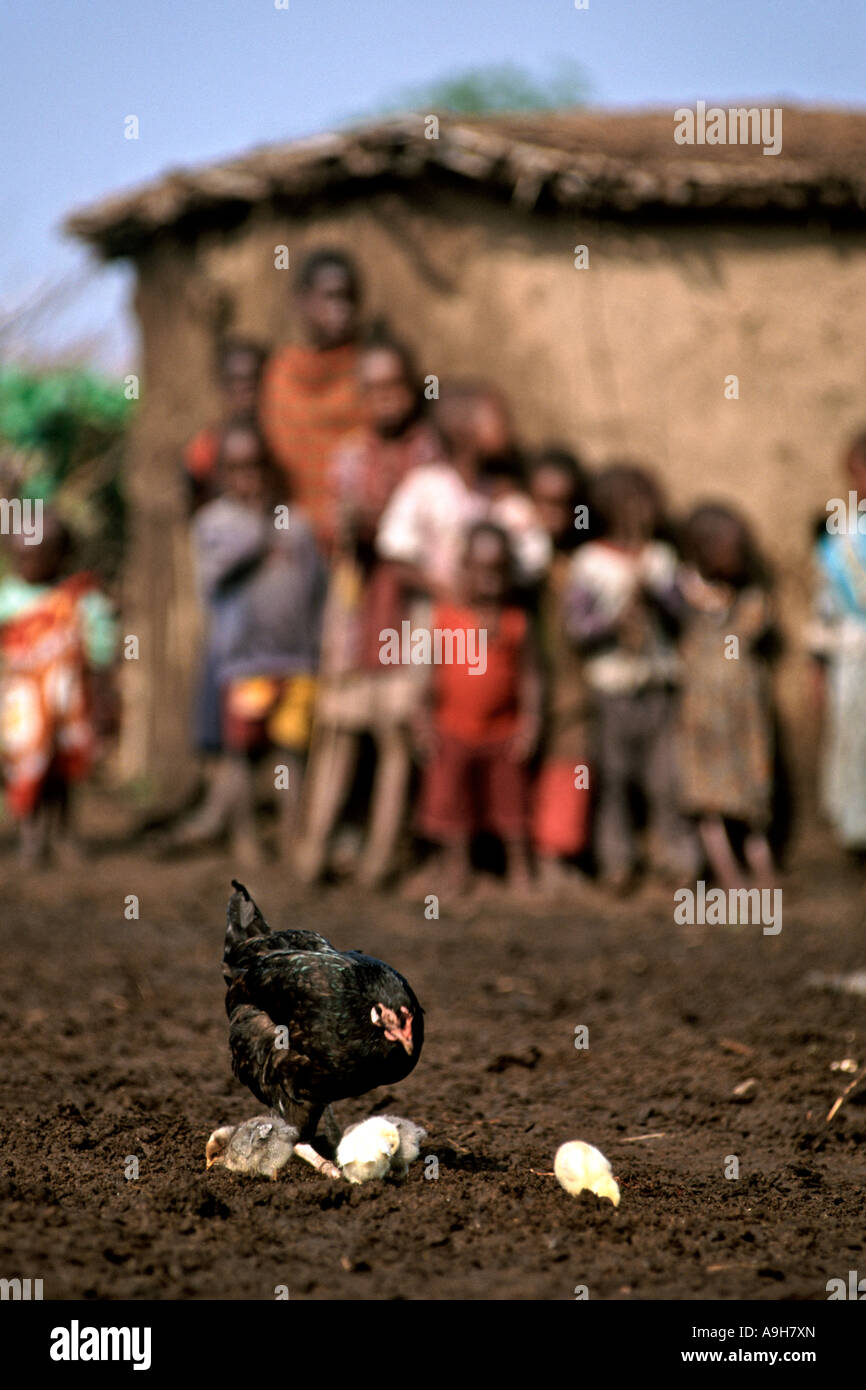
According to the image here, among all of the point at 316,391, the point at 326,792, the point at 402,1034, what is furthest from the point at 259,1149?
the point at 316,391

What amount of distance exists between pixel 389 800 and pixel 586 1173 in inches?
181

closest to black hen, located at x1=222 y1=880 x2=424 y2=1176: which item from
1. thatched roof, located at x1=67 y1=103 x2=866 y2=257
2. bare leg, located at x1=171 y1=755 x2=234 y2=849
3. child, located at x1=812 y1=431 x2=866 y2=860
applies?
child, located at x1=812 y1=431 x2=866 y2=860

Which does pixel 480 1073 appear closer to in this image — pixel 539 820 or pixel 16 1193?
pixel 16 1193

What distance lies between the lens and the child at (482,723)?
Result: 7398 millimetres

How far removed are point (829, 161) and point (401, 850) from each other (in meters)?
4.24

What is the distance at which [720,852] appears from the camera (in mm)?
7594

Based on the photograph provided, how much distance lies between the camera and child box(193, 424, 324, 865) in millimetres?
7984

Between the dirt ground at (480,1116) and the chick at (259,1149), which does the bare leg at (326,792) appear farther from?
the chick at (259,1149)

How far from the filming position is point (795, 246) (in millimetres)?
7934

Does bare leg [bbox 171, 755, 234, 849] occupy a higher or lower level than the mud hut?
lower

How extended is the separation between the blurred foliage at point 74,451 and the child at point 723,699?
236 inches

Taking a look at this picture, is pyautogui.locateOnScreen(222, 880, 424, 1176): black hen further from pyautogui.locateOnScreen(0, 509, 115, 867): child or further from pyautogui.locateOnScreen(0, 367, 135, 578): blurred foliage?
pyautogui.locateOnScreen(0, 367, 135, 578): blurred foliage

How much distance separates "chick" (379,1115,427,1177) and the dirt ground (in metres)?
0.05

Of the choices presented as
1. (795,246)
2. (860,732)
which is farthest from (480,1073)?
(795,246)
